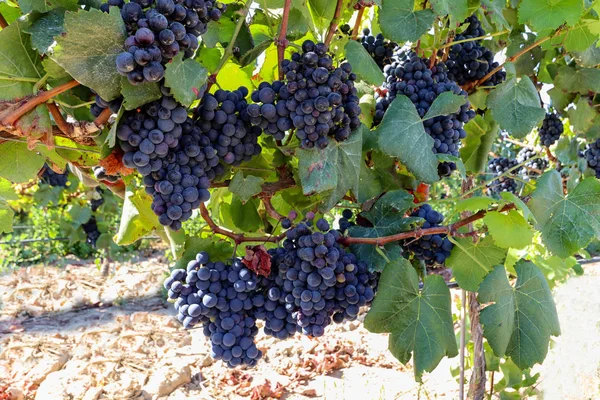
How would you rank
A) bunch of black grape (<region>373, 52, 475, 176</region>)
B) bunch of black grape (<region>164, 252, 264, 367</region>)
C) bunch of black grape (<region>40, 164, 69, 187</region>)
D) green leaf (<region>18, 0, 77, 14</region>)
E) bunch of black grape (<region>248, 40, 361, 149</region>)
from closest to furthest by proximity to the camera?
green leaf (<region>18, 0, 77, 14</region>), bunch of black grape (<region>248, 40, 361, 149</region>), bunch of black grape (<region>164, 252, 264, 367</region>), bunch of black grape (<region>373, 52, 475, 176</region>), bunch of black grape (<region>40, 164, 69, 187</region>)

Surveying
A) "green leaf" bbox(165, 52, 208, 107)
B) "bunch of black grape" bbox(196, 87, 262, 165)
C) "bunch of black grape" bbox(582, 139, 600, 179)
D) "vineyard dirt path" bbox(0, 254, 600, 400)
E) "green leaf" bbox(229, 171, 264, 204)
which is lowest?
"vineyard dirt path" bbox(0, 254, 600, 400)

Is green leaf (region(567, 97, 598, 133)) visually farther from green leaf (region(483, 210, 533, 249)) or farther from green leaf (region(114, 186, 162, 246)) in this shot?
green leaf (region(114, 186, 162, 246))

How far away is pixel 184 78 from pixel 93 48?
0.18 meters

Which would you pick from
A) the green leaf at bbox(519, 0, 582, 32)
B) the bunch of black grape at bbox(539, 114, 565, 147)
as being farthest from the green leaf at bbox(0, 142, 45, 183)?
the bunch of black grape at bbox(539, 114, 565, 147)

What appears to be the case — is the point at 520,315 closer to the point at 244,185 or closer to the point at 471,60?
the point at 244,185

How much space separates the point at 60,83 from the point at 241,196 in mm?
499

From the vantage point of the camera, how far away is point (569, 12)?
68.7 inches

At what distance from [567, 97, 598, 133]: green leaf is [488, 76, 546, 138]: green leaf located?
4.18ft

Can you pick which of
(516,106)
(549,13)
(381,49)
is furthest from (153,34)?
(549,13)

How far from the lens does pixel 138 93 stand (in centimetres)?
103

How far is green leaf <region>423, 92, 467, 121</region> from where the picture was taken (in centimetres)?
145

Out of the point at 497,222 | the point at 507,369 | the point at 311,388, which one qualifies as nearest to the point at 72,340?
the point at 311,388

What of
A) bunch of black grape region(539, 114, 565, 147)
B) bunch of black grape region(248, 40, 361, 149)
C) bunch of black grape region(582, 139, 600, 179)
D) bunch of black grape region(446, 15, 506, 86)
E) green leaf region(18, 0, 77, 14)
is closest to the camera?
green leaf region(18, 0, 77, 14)

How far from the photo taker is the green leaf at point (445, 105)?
1.45 meters
